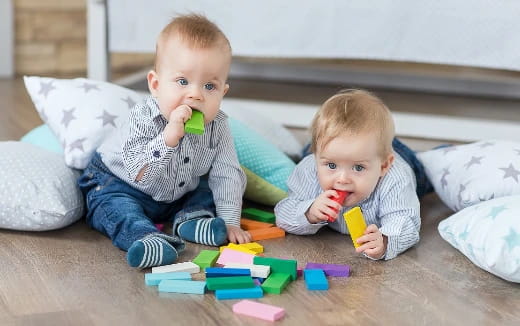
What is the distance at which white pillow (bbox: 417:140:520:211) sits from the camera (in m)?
1.55

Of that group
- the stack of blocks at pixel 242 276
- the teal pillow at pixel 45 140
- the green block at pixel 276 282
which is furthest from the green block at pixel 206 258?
the teal pillow at pixel 45 140

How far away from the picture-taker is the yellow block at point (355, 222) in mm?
1352

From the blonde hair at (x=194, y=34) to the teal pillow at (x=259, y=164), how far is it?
322mm

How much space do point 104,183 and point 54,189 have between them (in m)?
0.09

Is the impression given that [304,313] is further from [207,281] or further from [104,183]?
[104,183]

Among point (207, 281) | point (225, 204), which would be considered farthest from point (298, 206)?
point (207, 281)

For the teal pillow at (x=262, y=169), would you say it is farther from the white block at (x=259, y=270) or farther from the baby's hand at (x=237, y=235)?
the white block at (x=259, y=270)

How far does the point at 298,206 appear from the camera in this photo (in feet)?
4.88

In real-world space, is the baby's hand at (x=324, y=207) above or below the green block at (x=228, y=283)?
above

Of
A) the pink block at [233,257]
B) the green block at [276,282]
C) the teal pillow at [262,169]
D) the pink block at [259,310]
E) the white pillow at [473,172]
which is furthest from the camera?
the teal pillow at [262,169]

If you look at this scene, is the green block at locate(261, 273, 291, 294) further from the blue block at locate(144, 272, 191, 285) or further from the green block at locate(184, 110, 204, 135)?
the green block at locate(184, 110, 204, 135)

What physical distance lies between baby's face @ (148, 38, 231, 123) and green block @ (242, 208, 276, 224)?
265mm

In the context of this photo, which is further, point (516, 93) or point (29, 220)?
point (516, 93)

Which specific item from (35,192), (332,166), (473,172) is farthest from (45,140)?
(473,172)
